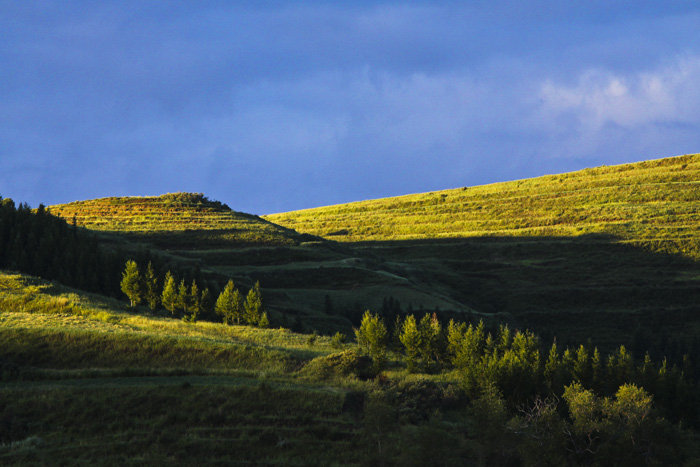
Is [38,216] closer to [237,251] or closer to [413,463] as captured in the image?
[237,251]

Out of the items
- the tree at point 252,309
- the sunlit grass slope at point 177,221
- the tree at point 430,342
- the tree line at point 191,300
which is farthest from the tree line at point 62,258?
the tree at point 430,342

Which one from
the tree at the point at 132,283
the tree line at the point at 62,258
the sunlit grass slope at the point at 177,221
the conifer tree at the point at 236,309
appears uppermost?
the sunlit grass slope at the point at 177,221

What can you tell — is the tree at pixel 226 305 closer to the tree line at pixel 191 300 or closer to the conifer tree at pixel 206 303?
the tree line at pixel 191 300

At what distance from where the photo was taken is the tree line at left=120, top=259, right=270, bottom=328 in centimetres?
6481

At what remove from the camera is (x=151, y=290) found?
71.5 metres

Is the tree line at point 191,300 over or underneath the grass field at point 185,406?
over

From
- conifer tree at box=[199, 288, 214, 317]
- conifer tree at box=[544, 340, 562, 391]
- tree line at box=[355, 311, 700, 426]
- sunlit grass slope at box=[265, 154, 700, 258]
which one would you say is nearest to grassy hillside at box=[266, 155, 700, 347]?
→ sunlit grass slope at box=[265, 154, 700, 258]

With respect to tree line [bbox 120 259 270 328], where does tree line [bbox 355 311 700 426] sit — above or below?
below

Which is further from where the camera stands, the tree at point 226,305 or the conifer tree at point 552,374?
the tree at point 226,305

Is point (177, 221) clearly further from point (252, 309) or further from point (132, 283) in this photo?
point (252, 309)

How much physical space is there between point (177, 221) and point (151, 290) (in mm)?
88198

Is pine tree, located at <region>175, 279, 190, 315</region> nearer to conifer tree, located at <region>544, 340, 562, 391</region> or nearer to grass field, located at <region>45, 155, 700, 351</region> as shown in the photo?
grass field, located at <region>45, 155, 700, 351</region>

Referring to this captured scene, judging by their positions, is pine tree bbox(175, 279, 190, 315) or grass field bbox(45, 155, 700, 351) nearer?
pine tree bbox(175, 279, 190, 315)

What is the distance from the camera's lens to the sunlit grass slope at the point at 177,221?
140 metres
